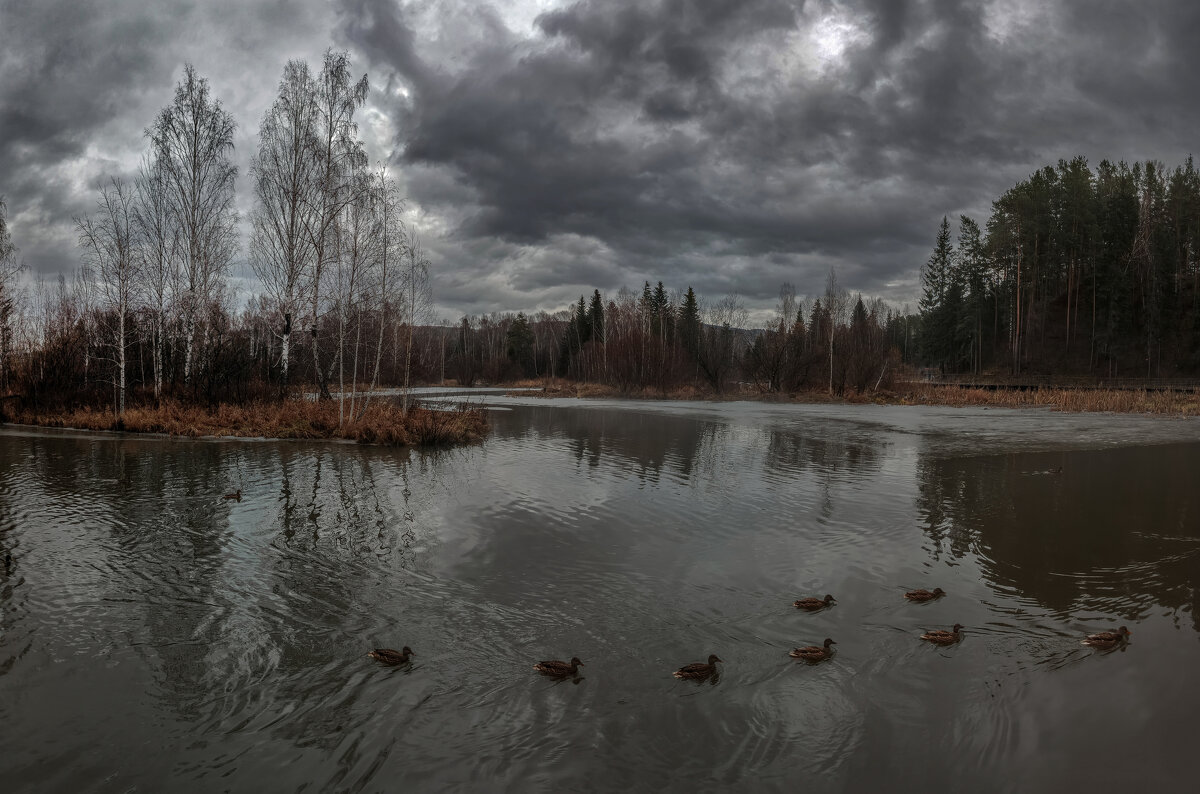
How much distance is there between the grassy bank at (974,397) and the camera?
113 ft

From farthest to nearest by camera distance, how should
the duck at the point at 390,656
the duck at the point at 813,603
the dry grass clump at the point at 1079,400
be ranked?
the dry grass clump at the point at 1079,400 < the duck at the point at 813,603 < the duck at the point at 390,656

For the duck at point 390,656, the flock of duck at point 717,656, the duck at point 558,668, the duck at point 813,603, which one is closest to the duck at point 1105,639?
the flock of duck at point 717,656

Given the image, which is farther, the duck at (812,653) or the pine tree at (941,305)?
the pine tree at (941,305)

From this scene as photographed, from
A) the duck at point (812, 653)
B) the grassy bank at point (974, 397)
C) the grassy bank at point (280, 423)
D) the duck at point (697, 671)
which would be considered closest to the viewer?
the duck at point (697, 671)

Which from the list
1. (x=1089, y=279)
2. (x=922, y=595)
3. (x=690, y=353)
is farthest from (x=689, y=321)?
(x=922, y=595)

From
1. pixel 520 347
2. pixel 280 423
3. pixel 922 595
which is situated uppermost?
pixel 520 347

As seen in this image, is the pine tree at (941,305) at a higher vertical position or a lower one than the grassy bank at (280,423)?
higher

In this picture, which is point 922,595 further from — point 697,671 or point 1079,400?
point 1079,400

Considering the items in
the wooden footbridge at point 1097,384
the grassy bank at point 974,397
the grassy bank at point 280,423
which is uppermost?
the wooden footbridge at point 1097,384

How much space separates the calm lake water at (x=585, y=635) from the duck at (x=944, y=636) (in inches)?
3.7

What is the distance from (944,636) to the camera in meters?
5.57

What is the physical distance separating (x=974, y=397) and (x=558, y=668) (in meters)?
45.7

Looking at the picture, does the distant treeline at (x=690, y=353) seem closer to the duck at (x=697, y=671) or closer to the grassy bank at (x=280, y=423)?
the grassy bank at (x=280, y=423)

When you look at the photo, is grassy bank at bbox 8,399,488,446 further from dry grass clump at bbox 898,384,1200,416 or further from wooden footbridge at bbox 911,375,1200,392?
wooden footbridge at bbox 911,375,1200,392
